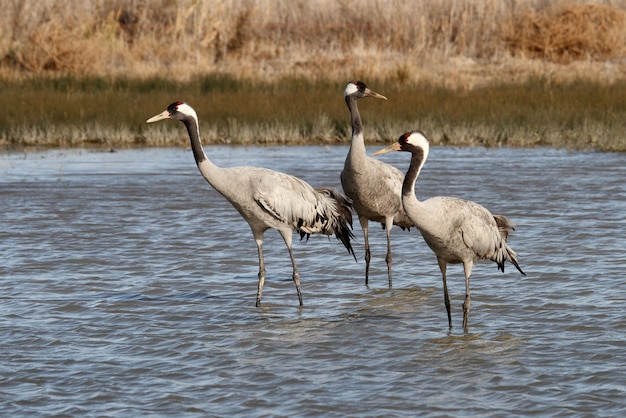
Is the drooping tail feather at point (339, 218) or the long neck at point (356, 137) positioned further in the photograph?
the long neck at point (356, 137)

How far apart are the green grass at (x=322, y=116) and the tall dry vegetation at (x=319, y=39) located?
2805 millimetres

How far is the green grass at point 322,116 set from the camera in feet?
63.0

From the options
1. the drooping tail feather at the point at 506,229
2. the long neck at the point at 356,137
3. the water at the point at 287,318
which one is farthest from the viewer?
the long neck at the point at 356,137

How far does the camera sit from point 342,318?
765 cm

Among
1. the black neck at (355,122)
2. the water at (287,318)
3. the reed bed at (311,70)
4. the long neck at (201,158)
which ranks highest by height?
the reed bed at (311,70)

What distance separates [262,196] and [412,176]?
133 centimetres

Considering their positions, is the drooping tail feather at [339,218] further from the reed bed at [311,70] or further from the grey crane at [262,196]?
the reed bed at [311,70]

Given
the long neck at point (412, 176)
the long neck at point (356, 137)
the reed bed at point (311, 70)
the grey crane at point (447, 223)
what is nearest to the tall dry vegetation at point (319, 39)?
the reed bed at point (311, 70)

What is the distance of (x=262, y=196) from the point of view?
25.6 feet

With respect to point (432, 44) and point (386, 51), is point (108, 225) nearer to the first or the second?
point (386, 51)

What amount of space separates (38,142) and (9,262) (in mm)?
10469

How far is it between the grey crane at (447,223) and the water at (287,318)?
47 centimetres

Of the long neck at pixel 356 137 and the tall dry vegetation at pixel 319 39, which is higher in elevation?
the tall dry vegetation at pixel 319 39

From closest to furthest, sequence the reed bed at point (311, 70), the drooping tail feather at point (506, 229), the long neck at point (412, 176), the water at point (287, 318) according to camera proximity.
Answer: the water at point (287, 318) → the long neck at point (412, 176) → the drooping tail feather at point (506, 229) → the reed bed at point (311, 70)
